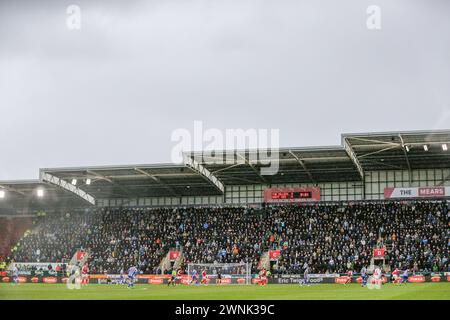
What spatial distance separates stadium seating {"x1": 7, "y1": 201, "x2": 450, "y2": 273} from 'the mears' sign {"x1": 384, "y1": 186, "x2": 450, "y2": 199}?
0.81 m

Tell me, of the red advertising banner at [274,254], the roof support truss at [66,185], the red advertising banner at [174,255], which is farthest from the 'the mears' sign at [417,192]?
the roof support truss at [66,185]

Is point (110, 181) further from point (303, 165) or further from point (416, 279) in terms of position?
point (416, 279)

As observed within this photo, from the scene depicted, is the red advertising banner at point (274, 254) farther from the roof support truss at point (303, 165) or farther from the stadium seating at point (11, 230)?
the stadium seating at point (11, 230)

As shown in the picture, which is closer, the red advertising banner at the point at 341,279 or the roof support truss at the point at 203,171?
the red advertising banner at the point at 341,279

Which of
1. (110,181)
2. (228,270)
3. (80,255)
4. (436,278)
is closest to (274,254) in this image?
(228,270)

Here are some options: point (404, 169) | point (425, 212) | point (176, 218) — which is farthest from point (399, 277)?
point (176, 218)

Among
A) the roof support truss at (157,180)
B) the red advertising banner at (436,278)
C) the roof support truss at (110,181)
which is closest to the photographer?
the red advertising banner at (436,278)

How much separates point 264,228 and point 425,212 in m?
14.6

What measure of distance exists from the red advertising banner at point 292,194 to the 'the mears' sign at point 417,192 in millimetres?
6685

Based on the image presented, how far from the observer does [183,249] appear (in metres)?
61.1

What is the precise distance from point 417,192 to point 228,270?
60.5ft

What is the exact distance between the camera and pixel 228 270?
2170 inches

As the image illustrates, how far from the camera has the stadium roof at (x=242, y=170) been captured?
52094mm
